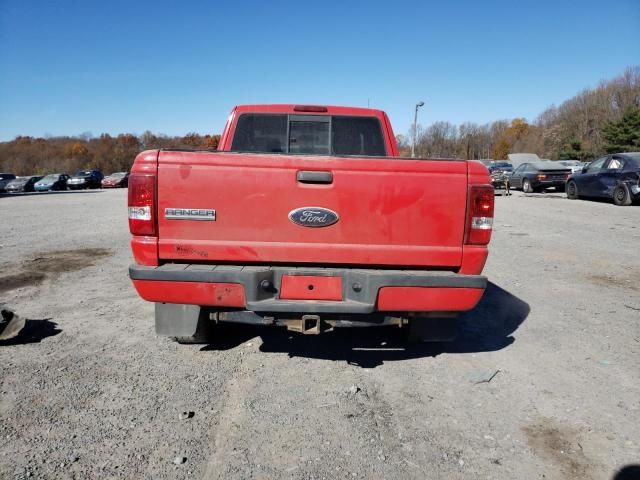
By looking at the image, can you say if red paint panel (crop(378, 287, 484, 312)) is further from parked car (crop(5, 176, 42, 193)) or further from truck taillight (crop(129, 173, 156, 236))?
parked car (crop(5, 176, 42, 193))

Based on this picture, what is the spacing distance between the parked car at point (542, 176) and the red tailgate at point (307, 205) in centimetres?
2318

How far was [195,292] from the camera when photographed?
3.12m

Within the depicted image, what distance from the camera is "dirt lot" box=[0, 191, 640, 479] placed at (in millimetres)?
2576

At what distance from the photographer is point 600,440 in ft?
9.21

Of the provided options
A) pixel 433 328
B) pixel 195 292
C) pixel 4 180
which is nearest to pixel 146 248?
pixel 195 292

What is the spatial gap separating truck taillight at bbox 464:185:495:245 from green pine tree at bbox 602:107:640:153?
59.9 m

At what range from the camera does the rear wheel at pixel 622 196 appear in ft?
52.3

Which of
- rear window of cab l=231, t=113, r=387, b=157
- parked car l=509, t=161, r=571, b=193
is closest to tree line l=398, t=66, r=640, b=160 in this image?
parked car l=509, t=161, r=571, b=193

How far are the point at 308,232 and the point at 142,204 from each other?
1.14 metres

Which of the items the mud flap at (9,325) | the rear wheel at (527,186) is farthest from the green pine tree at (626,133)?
the mud flap at (9,325)

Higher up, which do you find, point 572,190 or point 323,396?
point 572,190

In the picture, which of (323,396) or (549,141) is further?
(549,141)

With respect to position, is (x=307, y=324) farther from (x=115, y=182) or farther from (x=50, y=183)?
(x=50, y=183)

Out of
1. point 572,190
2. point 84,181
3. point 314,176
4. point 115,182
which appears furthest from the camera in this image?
point 84,181
